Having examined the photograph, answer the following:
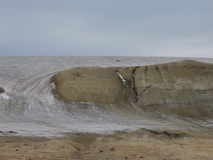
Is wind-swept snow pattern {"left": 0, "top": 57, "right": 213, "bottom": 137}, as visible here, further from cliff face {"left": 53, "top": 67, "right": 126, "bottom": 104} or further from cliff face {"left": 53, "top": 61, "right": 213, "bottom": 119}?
cliff face {"left": 53, "top": 61, "right": 213, "bottom": 119}

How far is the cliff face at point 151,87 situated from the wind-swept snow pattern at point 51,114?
1.09 m

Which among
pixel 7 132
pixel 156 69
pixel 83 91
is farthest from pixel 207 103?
pixel 7 132

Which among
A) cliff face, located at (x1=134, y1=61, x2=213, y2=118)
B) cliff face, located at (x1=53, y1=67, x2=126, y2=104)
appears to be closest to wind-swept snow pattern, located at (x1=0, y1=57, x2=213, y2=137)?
cliff face, located at (x1=53, y1=67, x2=126, y2=104)

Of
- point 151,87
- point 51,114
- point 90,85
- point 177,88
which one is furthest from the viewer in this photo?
point 177,88

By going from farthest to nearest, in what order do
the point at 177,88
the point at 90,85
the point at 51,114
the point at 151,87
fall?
the point at 177,88 → the point at 151,87 → the point at 90,85 → the point at 51,114

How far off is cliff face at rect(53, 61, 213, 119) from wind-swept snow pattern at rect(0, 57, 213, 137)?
1.09 m

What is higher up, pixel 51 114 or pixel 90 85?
pixel 90 85

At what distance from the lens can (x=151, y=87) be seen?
4081 centimetres

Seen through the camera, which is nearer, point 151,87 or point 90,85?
point 90,85

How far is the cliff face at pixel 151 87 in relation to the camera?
38094 millimetres

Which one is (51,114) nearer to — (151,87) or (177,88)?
(151,87)

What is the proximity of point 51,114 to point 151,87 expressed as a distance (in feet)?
41.9

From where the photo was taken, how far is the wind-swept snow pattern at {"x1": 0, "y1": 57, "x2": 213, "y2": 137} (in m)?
27.3

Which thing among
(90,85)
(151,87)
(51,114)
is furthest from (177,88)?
(51,114)
